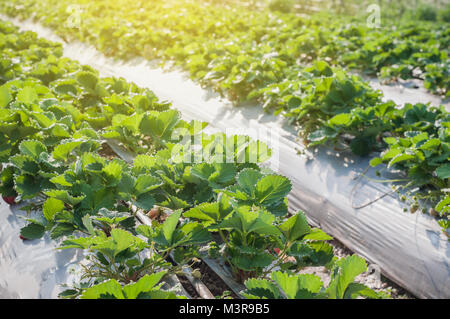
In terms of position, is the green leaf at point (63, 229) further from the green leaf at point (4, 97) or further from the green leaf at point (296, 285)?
the green leaf at point (4, 97)

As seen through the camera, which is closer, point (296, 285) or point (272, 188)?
point (296, 285)

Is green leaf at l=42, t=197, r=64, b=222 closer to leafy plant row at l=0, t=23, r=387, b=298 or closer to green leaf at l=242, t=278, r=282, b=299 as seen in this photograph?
leafy plant row at l=0, t=23, r=387, b=298

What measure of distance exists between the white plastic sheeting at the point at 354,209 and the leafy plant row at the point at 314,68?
0.47 ft

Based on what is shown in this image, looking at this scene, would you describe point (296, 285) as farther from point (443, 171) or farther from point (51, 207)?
point (443, 171)

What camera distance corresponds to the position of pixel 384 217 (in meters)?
2.64

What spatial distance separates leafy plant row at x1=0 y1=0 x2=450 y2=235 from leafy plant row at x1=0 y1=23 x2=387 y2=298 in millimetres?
564

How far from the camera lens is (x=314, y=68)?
4285mm

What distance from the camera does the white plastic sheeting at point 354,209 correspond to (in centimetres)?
226

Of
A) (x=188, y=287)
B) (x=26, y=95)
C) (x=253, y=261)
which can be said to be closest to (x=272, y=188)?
(x=253, y=261)

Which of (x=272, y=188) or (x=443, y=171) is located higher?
(x=272, y=188)

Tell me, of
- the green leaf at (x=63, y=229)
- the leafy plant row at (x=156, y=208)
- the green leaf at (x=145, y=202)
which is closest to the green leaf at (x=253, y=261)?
the leafy plant row at (x=156, y=208)

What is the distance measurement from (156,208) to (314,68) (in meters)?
2.73

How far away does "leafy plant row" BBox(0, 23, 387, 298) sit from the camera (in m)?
1.53

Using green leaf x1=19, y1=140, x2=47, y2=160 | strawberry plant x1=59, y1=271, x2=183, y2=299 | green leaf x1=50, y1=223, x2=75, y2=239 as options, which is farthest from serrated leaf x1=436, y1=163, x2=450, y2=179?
green leaf x1=19, y1=140, x2=47, y2=160
